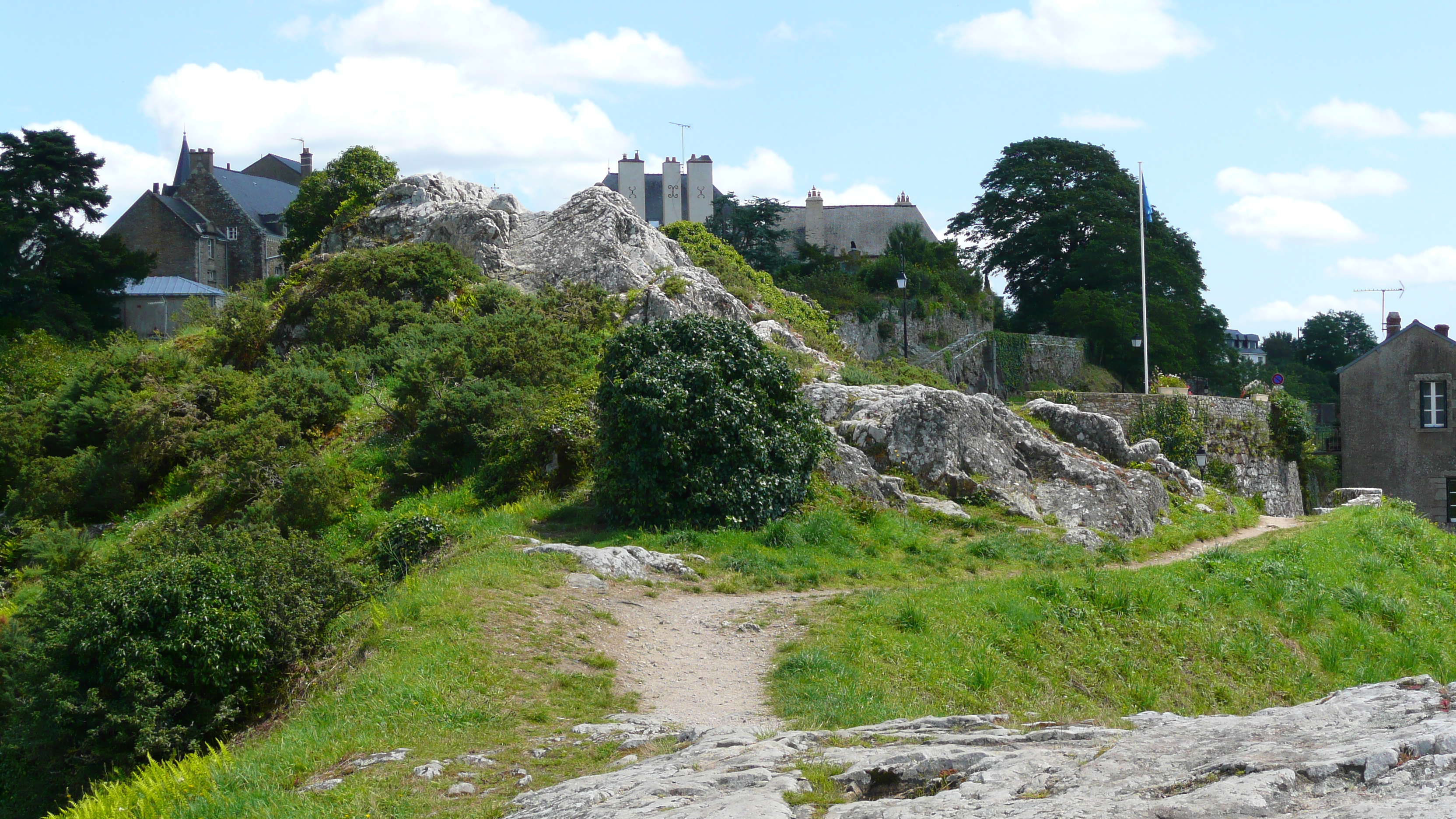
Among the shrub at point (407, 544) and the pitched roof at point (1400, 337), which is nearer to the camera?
the shrub at point (407, 544)

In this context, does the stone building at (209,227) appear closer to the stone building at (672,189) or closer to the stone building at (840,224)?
the stone building at (672,189)

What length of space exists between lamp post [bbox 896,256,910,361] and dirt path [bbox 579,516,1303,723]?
2440 cm

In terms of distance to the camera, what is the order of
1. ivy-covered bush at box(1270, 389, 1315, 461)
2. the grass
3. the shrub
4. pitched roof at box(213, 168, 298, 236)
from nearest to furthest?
the grass → the shrub → ivy-covered bush at box(1270, 389, 1315, 461) → pitched roof at box(213, 168, 298, 236)

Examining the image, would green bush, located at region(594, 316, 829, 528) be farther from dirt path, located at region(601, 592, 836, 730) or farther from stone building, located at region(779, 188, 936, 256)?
stone building, located at region(779, 188, 936, 256)

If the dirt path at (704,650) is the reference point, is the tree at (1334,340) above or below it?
above

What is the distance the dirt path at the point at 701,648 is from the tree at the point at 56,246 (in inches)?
1176

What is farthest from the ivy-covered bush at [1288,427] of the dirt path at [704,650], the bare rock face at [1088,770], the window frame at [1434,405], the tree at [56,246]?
the tree at [56,246]

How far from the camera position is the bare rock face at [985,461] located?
1588 cm

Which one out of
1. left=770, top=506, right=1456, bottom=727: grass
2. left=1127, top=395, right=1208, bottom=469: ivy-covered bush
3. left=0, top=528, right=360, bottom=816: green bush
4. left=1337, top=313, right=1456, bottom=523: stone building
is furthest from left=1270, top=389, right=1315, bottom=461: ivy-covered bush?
left=0, top=528, right=360, bottom=816: green bush

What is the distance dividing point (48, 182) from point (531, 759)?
37.7 metres

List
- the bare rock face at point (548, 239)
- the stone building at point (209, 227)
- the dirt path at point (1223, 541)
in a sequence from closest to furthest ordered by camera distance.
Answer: the dirt path at point (1223, 541) < the bare rock face at point (548, 239) < the stone building at point (209, 227)

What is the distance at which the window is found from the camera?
3459cm

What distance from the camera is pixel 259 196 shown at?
52.3m

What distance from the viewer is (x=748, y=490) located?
13.4m
